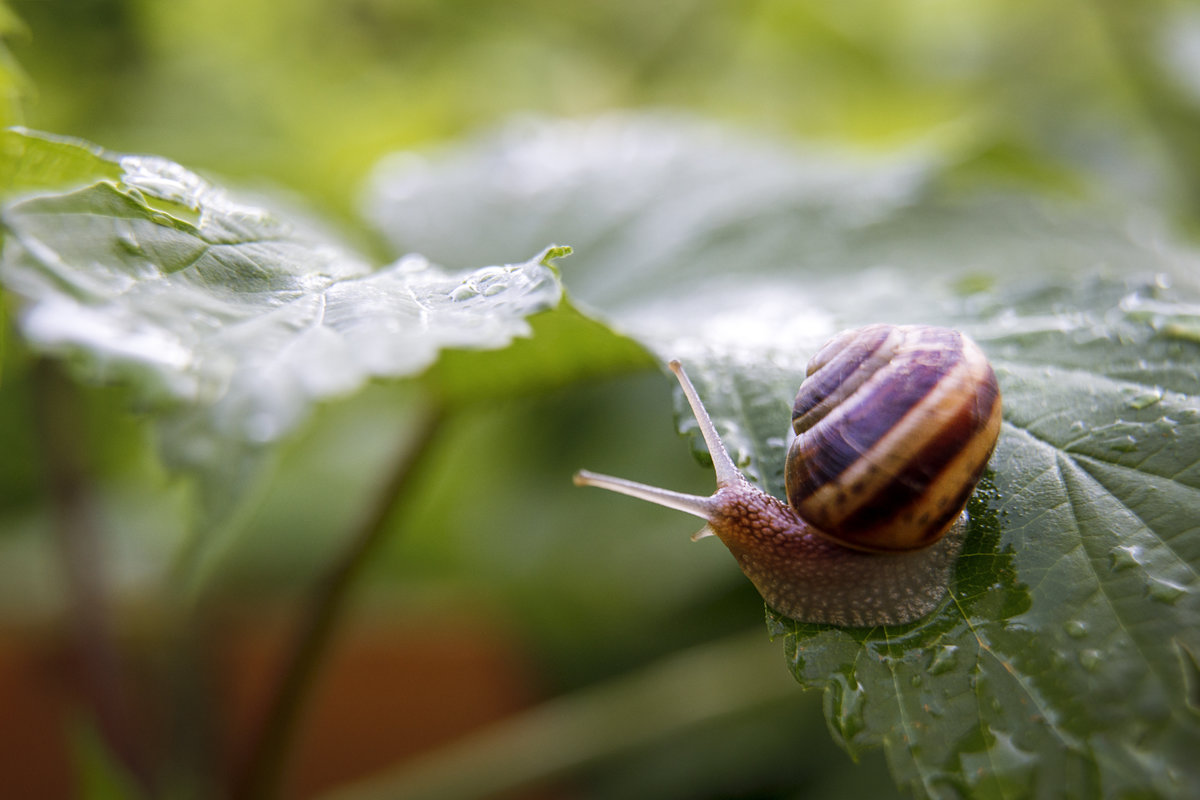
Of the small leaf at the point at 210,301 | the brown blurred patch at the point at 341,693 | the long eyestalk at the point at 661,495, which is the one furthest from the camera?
the brown blurred patch at the point at 341,693

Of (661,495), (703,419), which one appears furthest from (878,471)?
(661,495)

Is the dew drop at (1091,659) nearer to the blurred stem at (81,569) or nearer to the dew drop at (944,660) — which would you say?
the dew drop at (944,660)

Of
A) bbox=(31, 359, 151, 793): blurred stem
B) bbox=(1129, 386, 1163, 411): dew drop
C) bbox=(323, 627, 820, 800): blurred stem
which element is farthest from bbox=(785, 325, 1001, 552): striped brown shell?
bbox=(31, 359, 151, 793): blurred stem

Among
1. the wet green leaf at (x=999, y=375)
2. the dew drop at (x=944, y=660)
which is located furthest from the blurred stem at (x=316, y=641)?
the dew drop at (x=944, y=660)

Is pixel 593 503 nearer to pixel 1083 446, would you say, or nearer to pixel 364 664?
pixel 364 664

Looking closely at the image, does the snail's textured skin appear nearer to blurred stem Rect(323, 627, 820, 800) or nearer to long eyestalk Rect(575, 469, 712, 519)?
long eyestalk Rect(575, 469, 712, 519)

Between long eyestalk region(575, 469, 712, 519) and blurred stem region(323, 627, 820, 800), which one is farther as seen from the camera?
blurred stem region(323, 627, 820, 800)

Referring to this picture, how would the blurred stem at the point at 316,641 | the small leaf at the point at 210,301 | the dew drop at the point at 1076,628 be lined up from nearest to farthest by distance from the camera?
the small leaf at the point at 210,301 < the dew drop at the point at 1076,628 < the blurred stem at the point at 316,641
